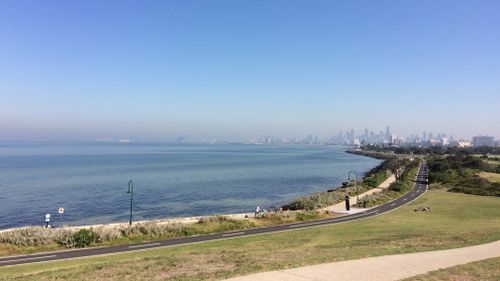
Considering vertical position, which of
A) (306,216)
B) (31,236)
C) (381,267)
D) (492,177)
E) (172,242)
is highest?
(381,267)

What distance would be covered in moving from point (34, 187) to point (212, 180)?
36.7 m

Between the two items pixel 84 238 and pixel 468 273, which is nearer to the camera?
pixel 468 273

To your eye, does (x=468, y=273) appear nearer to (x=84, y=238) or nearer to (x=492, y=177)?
(x=84, y=238)

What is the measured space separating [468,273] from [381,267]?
2.62 meters

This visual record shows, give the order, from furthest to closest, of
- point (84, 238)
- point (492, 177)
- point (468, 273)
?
point (492, 177)
point (84, 238)
point (468, 273)

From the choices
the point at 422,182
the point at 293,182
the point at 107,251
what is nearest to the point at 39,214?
the point at 107,251

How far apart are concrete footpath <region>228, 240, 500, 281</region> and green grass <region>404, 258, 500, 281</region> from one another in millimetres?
382

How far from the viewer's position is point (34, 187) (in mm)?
77312

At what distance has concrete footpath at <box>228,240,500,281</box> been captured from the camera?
12.5 metres

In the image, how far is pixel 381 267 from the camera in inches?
548

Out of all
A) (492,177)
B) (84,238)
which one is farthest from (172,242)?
(492,177)

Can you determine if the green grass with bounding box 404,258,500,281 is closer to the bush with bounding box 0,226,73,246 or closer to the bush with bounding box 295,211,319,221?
the bush with bounding box 0,226,73,246

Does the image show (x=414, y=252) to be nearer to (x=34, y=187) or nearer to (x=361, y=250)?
(x=361, y=250)

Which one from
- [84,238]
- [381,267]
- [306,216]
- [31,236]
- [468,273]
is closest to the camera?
[468,273]
